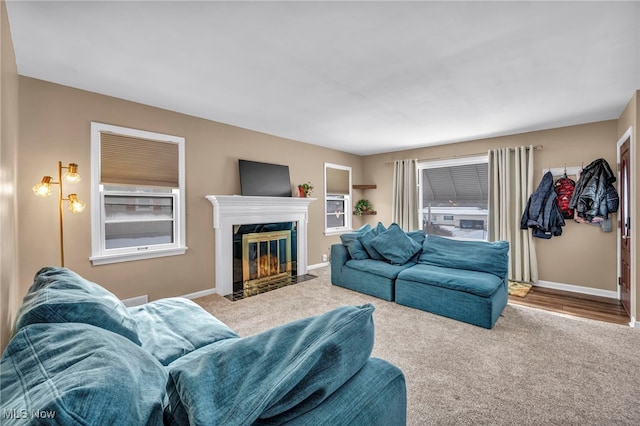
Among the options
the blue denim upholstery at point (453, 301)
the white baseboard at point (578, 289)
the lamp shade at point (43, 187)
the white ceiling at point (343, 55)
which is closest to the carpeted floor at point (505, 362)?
the blue denim upholstery at point (453, 301)

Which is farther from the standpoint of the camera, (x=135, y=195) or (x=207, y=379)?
(x=135, y=195)

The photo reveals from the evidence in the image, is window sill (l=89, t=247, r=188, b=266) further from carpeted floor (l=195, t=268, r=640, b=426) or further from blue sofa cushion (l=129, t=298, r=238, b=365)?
blue sofa cushion (l=129, t=298, r=238, b=365)

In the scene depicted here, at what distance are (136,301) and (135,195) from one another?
126cm

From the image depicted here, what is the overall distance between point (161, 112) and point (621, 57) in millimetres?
4665

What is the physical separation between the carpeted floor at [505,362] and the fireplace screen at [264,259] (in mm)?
685

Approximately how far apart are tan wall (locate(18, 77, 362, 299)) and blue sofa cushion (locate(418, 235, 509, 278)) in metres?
2.89

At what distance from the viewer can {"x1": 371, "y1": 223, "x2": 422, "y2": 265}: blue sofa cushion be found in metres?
4.09

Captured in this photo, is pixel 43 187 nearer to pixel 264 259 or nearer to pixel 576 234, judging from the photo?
pixel 264 259

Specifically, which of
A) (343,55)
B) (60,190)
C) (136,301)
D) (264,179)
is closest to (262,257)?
(264,179)

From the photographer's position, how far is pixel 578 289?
4277 millimetres

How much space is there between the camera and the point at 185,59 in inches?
95.5

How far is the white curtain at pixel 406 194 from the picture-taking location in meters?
6.03

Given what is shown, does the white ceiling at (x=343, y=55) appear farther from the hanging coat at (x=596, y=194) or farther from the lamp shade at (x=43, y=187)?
the lamp shade at (x=43, y=187)

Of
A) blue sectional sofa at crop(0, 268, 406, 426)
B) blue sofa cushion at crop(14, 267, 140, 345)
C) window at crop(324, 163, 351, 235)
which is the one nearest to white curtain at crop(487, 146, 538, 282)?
window at crop(324, 163, 351, 235)
